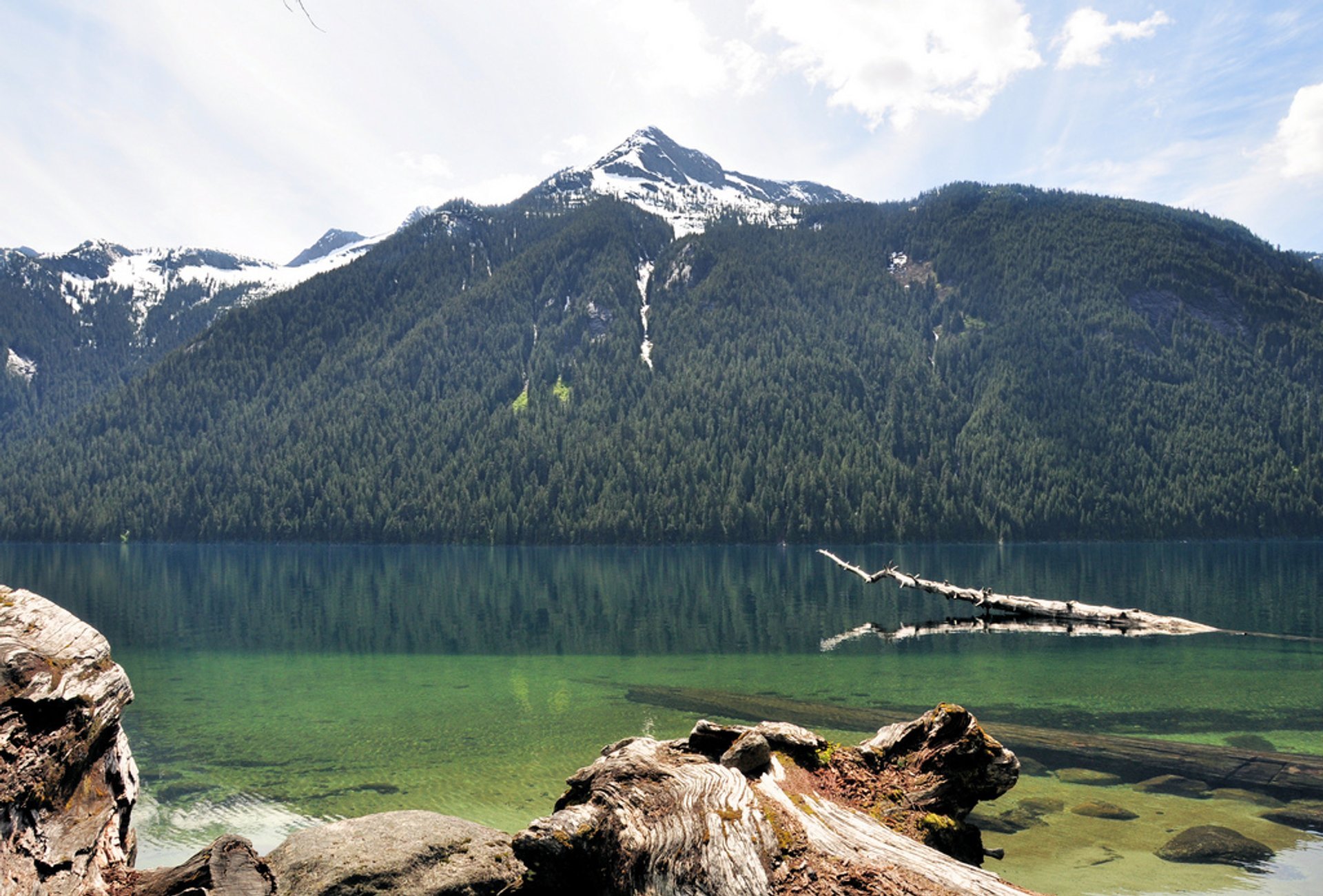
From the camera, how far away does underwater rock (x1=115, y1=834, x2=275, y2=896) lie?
6.36 meters

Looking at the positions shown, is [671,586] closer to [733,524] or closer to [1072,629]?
[1072,629]

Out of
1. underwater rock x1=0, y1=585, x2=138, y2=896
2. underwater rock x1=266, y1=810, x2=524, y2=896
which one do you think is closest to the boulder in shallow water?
underwater rock x1=266, y1=810, x2=524, y2=896

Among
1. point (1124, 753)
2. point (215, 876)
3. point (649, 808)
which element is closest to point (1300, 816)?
point (1124, 753)

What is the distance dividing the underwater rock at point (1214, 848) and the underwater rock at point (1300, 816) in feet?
4.23

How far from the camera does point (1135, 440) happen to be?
184 meters

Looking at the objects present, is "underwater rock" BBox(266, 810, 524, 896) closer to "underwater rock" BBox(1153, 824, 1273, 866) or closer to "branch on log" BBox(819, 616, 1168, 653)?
"underwater rock" BBox(1153, 824, 1273, 866)

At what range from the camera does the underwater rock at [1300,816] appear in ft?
48.2

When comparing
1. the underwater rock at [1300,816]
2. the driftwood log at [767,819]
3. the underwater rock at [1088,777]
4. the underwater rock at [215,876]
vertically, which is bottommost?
the underwater rock at [1088,777]

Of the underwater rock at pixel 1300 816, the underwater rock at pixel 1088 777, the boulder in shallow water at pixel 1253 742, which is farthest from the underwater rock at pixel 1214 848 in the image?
the boulder in shallow water at pixel 1253 742

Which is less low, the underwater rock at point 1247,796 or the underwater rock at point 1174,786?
the underwater rock at point 1247,796

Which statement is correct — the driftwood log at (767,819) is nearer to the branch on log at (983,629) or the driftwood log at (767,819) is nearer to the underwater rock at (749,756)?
the underwater rock at (749,756)

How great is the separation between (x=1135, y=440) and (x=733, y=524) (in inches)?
3888

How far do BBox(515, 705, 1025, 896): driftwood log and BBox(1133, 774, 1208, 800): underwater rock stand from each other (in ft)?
39.1

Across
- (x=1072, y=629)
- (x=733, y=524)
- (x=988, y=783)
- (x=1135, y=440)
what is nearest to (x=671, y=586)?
(x=1072, y=629)
